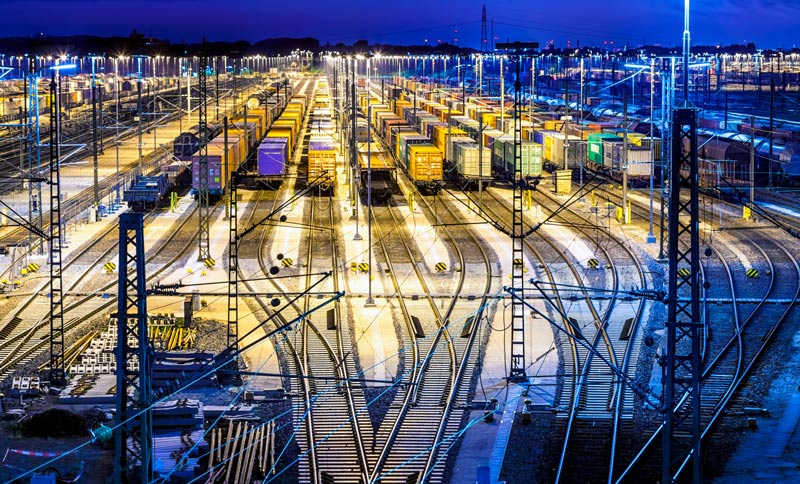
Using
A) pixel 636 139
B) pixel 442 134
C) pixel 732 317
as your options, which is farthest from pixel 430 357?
pixel 442 134

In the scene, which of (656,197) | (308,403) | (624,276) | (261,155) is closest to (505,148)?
(656,197)

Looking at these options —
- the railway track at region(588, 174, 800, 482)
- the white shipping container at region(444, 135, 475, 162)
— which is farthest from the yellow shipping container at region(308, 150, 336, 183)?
the railway track at region(588, 174, 800, 482)

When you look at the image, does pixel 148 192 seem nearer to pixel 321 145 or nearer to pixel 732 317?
pixel 321 145

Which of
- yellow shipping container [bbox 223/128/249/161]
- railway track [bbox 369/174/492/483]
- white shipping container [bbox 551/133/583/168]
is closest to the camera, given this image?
railway track [bbox 369/174/492/483]

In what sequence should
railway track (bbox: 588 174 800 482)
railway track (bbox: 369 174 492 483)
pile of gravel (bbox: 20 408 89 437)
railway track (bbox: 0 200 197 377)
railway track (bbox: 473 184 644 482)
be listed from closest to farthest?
railway track (bbox: 369 174 492 483) < railway track (bbox: 473 184 644 482) < railway track (bbox: 588 174 800 482) < pile of gravel (bbox: 20 408 89 437) < railway track (bbox: 0 200 197 377)

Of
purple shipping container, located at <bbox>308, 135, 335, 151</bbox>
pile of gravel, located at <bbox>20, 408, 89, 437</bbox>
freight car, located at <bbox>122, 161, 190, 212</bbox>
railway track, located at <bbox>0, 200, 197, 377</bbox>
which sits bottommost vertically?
pile of gravel, located at <bbox>20, 408, 89, 437</bbox>

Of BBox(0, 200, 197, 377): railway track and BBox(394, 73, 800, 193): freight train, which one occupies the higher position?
BBox(394, 73, 800, 193): freight train

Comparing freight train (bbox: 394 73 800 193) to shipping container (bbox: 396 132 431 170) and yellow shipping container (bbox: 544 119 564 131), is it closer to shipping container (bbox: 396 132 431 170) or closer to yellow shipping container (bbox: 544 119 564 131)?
yellow shipping container (bbox: 544 119 564 131)

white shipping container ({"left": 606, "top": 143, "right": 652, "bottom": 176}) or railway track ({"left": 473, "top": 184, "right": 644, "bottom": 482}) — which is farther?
white shipping container ({"left": 606, "top": 143, "right": 652, "bottom": 176})
